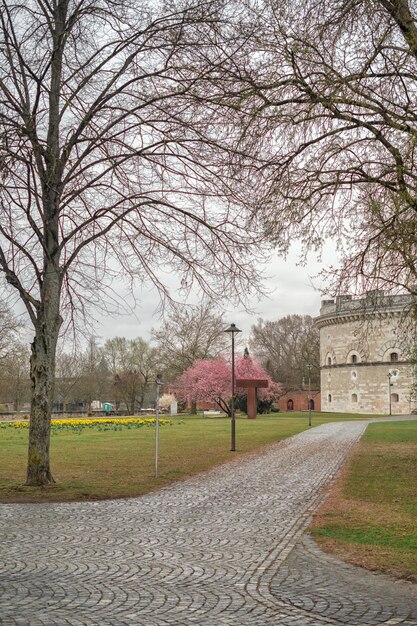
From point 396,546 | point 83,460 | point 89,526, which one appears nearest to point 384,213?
point 396,546

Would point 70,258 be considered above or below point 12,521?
above

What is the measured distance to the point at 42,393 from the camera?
1273 cm

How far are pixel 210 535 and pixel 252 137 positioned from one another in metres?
6.26

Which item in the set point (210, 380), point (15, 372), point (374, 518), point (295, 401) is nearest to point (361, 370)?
point (295, 401)

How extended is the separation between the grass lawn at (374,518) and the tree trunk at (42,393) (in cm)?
528

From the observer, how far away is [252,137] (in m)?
11.2

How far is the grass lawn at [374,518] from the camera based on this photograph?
7.16 m

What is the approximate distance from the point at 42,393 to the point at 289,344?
8544cm

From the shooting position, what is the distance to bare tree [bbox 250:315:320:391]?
93.2 m

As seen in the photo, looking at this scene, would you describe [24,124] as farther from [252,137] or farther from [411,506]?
[411,506]

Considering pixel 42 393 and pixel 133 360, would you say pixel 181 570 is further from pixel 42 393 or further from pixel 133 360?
pixel 133 360

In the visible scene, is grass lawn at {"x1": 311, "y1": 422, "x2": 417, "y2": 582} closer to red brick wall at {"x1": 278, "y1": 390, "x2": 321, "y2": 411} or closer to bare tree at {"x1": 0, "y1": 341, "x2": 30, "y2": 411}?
bare tree at {"x1": 0, "y1": 341, "x2": 30, "y2": 411}

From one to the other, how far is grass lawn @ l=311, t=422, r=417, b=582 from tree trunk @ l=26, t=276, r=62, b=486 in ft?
17.3

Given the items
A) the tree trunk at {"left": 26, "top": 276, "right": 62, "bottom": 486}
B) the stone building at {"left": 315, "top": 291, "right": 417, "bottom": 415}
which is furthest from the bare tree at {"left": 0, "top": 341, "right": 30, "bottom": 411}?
the tree trunk at {"left": 26, "top": 276, "right": 62, "bottom": 486}
